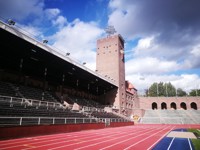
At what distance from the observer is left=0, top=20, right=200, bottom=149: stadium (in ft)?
41.5

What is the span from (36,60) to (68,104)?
28.8 ft

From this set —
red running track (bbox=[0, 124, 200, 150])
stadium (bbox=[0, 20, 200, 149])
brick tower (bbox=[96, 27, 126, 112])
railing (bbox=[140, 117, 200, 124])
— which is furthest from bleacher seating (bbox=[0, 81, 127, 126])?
railing (bbox=[140, 117, 200, 124])

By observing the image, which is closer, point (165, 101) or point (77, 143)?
point (77, 143)

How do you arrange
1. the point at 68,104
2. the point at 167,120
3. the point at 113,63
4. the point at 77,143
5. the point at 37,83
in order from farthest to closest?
the point at 113,63 < the point at 167,120 < the point at 37,83 < the point at 68,104 < the point at 77,143

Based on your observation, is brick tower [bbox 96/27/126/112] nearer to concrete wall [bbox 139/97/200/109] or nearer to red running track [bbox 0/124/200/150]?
concrete wall [bbox 139/97/200/109]

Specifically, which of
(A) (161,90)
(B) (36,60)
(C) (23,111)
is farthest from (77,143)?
(A) (161,90)

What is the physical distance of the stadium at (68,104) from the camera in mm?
12637

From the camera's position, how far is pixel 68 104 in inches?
1105

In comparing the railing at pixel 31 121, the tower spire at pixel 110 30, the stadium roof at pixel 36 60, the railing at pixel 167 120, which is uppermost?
the tower spire at pixel 110 30

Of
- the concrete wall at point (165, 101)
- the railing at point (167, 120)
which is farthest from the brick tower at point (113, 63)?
the concrete wall at point (165, 101)

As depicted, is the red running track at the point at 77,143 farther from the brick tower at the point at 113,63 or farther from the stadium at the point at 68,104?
the brick tower at the point at 113,63

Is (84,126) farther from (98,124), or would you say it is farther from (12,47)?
(12,47)

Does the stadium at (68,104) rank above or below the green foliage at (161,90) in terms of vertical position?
below

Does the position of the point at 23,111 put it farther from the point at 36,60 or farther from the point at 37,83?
the point at 37,83
